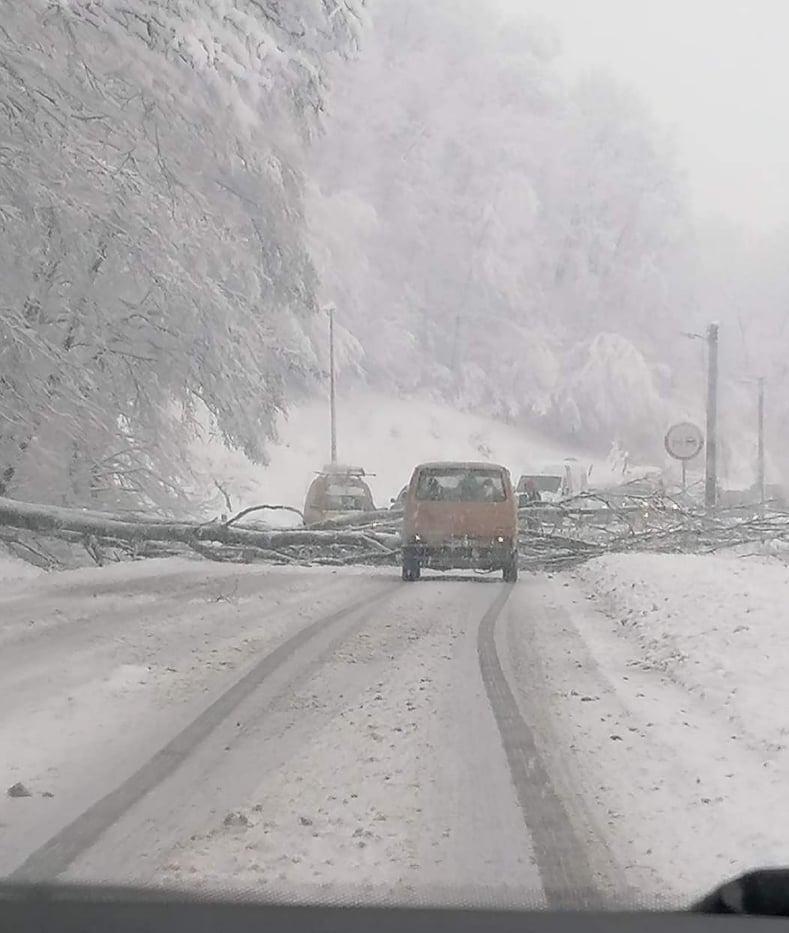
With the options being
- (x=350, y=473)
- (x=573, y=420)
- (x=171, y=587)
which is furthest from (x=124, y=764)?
(x=573, y=420)

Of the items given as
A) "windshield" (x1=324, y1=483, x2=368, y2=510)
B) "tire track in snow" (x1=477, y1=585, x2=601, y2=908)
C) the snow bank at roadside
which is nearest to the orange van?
the snow bank at roadside

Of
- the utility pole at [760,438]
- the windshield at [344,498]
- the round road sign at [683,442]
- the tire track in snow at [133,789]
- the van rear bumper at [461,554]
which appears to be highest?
the utility pole at [760,438]

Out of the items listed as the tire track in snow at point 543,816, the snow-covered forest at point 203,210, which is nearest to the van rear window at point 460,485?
the snow-covered forest at point 203,210

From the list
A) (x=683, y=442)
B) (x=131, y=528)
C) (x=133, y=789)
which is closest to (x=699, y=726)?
(x=133, y=789)

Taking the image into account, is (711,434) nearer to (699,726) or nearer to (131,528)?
(131,528)

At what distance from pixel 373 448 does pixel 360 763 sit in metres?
29.3

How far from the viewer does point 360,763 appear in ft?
20.6

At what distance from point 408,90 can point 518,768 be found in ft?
97.4

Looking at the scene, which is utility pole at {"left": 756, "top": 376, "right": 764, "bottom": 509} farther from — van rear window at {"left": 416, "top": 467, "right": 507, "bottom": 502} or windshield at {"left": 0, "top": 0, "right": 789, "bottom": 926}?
van rear window at {"left": 416, "top": 467, "right": 507, "bottom": 502}

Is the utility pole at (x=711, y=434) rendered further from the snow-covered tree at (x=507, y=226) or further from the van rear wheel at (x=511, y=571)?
the van rear wheel at (x=511, y=571)

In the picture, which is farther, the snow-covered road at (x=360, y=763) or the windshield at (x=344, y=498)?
the windshield at (x=344, y=498)

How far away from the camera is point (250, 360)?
15781mm

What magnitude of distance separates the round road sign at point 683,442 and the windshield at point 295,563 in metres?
0.07

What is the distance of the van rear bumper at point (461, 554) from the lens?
18.7 m
